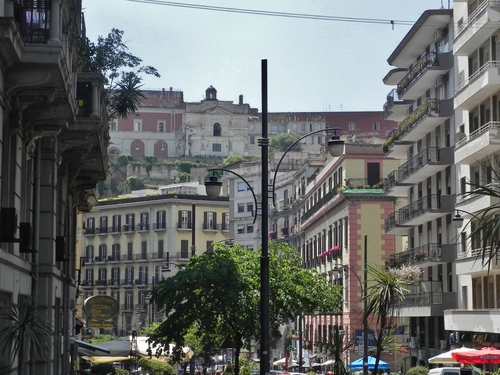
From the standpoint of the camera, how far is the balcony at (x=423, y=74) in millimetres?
50688

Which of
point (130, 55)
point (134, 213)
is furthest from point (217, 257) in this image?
point (134, 213)

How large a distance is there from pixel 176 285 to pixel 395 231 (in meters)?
24.3

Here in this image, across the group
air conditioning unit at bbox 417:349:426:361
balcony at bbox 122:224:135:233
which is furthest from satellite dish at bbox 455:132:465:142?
balcony at bbox 122:224:135:233

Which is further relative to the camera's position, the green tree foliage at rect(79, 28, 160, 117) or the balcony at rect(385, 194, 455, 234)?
the balcony at rect(385, 194, 455, 234)

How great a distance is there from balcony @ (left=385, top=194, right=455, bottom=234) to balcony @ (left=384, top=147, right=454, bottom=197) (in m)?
1.27

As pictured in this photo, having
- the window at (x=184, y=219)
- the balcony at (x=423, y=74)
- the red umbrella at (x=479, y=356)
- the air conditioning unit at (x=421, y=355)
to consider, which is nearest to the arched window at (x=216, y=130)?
the window at (x=184, y=219)

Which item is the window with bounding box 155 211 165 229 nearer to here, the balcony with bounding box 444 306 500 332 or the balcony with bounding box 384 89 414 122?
the balcony with bounding box 384 89 414 122

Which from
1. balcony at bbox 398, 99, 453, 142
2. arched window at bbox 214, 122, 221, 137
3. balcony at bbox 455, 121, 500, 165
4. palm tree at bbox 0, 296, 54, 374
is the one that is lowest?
palm tree at bbox 0, 296, 54, 374

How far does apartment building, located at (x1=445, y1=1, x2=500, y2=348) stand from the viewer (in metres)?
41.5

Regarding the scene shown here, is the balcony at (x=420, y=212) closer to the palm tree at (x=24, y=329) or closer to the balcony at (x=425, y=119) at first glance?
the balcony at (x=425, y=119)

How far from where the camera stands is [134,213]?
114 m

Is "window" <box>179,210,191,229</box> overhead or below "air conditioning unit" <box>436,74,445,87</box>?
below

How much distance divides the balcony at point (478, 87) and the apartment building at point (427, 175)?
3886mm

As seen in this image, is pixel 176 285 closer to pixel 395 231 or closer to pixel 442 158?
pixel 442 158
